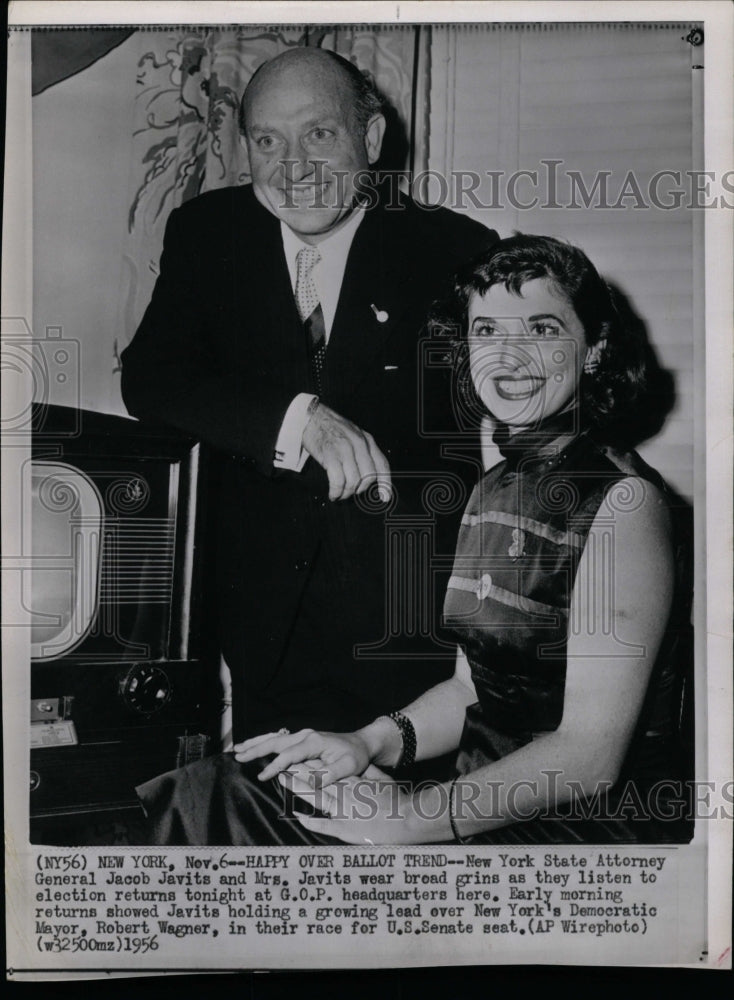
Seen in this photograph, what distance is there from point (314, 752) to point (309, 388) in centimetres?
75

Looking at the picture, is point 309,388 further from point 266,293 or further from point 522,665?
point 522,665

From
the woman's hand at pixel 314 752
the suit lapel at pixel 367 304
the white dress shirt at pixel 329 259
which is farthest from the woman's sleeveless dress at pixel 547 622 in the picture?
the white dress shirt at pixel 329 259

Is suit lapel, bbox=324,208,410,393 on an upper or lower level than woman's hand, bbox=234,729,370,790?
upper

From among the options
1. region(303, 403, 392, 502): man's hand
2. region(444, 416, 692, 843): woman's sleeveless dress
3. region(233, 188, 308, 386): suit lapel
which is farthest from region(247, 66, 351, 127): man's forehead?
region(444, 416, 692, 843): woman's sleeveless dress

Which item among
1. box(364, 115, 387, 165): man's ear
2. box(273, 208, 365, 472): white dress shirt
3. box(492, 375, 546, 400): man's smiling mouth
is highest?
box(364, 115, 387, 165): man's ear

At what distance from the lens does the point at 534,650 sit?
5.94 feet

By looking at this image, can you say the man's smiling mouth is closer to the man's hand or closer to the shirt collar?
the man's hand

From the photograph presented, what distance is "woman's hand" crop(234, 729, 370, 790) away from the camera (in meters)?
1.81

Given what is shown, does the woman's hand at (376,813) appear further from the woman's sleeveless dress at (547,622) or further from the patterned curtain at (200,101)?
the patterned curtain at (200,101)

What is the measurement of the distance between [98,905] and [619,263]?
1.72 meters

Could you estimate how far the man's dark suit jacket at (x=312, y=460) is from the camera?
6.01 feet

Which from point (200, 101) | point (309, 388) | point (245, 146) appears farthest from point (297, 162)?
point (309, 388)

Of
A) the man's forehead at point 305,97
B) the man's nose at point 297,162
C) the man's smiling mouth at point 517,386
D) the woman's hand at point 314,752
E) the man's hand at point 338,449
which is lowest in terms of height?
the woman's hand at point 314,752

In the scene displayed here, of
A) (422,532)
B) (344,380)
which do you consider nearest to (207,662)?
(422,532)
